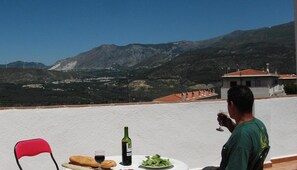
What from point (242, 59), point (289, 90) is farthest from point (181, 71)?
point (242, 59)

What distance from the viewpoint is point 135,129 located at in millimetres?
4324

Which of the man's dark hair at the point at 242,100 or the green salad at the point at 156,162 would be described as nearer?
the man's dark hair at the point at 242,100

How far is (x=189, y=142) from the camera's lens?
4656 millimetres

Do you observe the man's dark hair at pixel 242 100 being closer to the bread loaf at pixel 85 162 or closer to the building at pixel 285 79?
the bread loaf at pixel 85 162

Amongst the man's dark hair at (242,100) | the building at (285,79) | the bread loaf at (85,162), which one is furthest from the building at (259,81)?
the man's dark hair at (242,100)

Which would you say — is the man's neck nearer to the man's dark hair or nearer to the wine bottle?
the man's dark hair

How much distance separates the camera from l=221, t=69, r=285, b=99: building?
210 feet

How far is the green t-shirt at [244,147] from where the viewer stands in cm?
173

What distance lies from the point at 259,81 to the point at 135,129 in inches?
2562

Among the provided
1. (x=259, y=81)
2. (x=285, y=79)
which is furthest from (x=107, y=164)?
(x=285, y=79)

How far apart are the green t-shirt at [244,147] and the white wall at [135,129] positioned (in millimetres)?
2435

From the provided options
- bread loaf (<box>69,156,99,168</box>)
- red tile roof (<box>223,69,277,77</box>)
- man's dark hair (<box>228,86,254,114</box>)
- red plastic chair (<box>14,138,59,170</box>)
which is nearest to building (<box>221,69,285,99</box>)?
red tile roof (<box>223,69,277,77</box>)

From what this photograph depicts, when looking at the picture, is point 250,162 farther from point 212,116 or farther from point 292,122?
point 292,122

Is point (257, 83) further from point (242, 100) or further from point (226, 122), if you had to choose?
point (242, 100)
